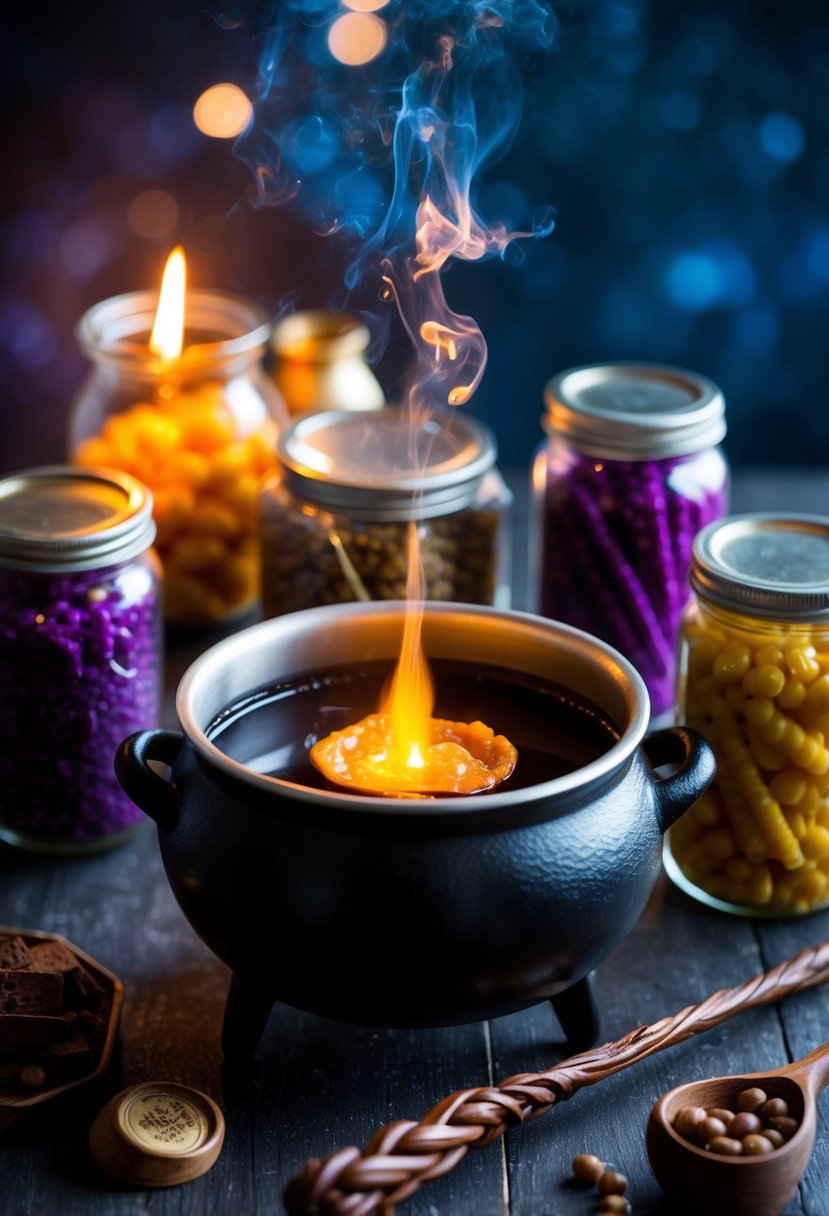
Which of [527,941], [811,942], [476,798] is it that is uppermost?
[476,798]

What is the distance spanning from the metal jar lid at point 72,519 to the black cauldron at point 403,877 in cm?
26

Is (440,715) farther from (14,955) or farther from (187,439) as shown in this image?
(187,439)

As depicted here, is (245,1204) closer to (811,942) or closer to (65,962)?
(65,962)

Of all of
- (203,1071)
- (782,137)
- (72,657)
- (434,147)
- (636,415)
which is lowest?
(203,1071)

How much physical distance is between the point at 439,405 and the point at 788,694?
63cm

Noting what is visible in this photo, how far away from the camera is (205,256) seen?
2.16 m

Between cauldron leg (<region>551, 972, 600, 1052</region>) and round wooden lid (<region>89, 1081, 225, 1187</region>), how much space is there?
259 mm

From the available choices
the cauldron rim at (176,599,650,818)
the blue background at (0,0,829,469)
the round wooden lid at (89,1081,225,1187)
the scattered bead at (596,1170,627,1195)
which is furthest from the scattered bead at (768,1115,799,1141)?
the blue background at (0,0,829,469)

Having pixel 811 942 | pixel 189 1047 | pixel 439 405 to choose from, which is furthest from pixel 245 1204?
pixel 439 405

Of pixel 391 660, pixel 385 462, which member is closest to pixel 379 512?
pixel 385 462

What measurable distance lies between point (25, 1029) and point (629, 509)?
0.75 metres

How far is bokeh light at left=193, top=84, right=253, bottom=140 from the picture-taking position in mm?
2061

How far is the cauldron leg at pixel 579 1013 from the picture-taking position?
1059 millimetres

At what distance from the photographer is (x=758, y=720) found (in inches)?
45.5
